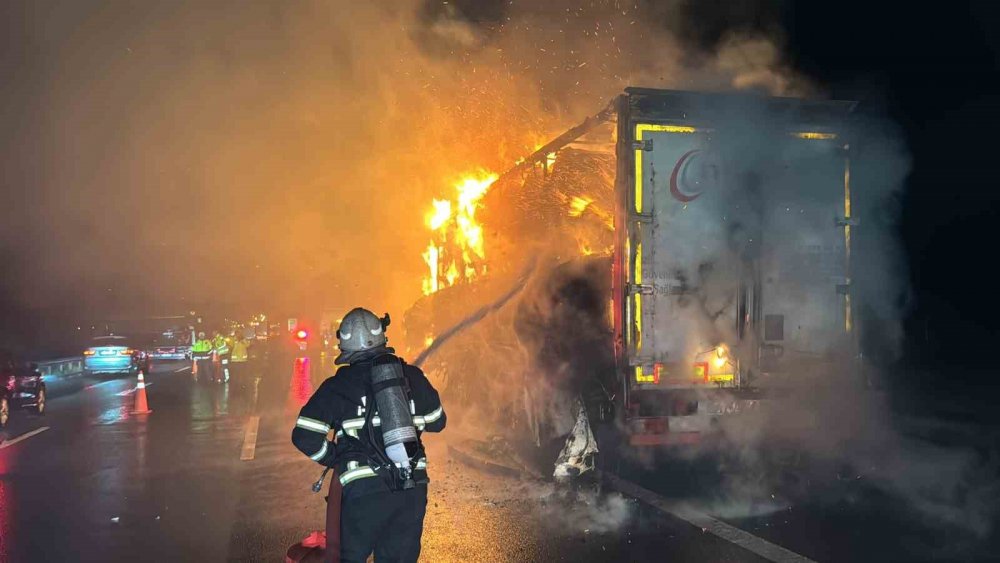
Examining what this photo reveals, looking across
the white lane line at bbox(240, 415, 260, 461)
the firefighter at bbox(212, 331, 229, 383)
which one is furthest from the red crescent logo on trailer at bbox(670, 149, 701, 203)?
the firefighter at bbox(212, 331, 229, 383)

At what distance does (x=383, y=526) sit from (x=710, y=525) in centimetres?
330

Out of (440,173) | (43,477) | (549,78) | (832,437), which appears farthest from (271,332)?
(832,437)

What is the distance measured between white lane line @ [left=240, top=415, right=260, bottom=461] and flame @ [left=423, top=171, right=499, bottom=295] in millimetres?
3876

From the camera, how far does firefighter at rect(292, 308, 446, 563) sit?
335 centimetres

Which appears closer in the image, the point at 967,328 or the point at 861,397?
the point at 861,397

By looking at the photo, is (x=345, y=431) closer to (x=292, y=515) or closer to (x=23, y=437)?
(x=292, y=515)

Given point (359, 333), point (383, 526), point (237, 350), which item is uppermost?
point (359, 333)

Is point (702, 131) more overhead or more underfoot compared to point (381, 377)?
more overhead

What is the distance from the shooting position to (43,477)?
8125 mm

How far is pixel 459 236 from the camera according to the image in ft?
44.3

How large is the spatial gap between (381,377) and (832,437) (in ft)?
17.0

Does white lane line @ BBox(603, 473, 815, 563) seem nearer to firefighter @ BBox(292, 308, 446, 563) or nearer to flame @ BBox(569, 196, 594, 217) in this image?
firefighter @ BBox(292, 308, 446, 563)

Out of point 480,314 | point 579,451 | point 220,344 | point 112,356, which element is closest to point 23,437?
point 480,314

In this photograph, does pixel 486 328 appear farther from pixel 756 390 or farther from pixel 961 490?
pixel 961 490
